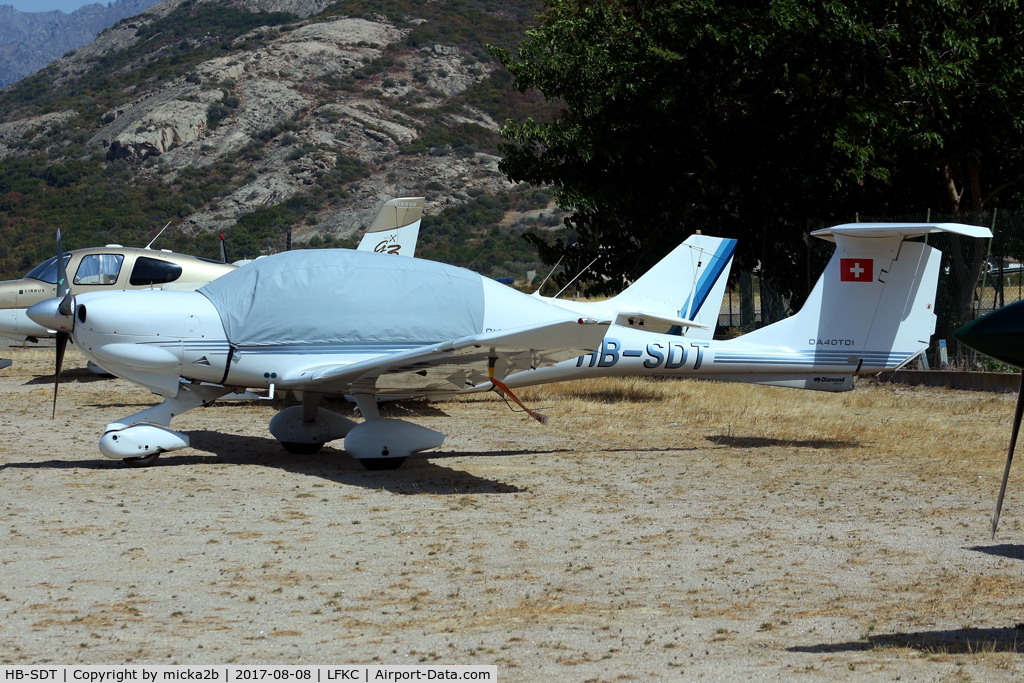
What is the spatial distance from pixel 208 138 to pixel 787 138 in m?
68.9

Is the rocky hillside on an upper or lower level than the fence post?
upper

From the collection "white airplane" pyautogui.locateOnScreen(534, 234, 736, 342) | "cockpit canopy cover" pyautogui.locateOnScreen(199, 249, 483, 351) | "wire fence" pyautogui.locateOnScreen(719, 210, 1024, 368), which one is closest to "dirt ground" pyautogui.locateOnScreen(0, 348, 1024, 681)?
"cockpit canopy cover" pyautogui.locateOnScreen(199, 249, 483, 351)

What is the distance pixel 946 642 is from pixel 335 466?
6.61 metres

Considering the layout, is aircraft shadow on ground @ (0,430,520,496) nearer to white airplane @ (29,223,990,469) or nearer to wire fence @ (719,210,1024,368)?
white airplane @ (29,223,990,469)

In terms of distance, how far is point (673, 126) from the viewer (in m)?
19.8

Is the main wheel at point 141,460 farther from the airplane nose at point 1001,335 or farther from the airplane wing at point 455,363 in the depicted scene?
the airplane nose at point 1001,335

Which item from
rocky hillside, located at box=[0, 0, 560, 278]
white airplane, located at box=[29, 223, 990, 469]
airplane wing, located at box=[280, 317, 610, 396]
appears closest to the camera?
airplane wing, located at box=[280, 317, 610, 396]

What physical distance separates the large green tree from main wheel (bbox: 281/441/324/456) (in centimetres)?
981

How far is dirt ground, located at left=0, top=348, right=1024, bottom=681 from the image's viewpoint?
458cm

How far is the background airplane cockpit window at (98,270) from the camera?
1652 centimetres

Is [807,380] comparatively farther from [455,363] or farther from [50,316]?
[50,316]

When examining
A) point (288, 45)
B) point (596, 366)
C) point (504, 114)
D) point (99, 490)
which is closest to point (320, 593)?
point (99, 490)

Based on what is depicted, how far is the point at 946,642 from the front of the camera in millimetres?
4688

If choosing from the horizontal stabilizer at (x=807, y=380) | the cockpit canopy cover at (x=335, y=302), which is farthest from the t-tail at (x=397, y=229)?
the horizontal stabilizer at (x=807, y=380)
